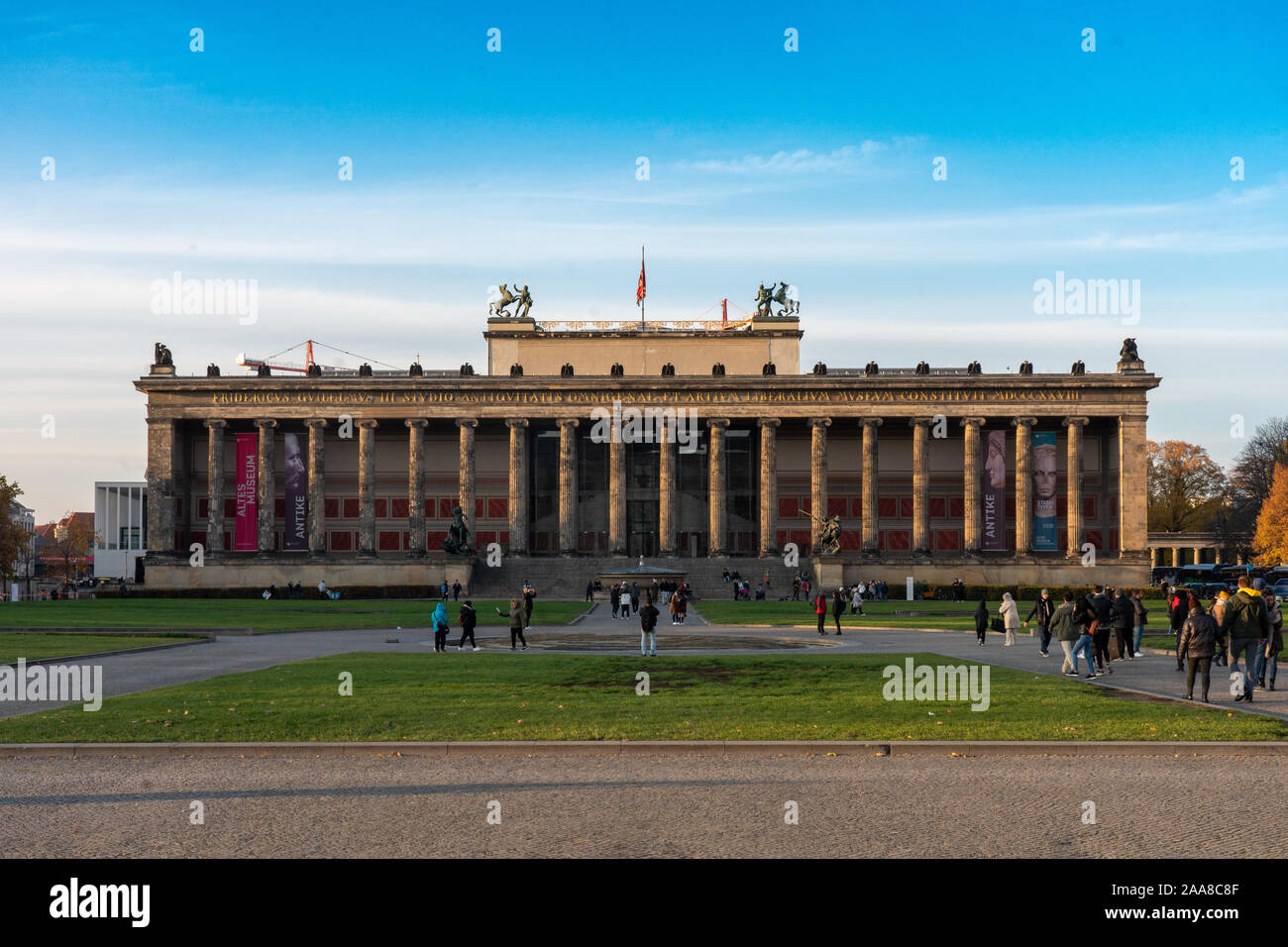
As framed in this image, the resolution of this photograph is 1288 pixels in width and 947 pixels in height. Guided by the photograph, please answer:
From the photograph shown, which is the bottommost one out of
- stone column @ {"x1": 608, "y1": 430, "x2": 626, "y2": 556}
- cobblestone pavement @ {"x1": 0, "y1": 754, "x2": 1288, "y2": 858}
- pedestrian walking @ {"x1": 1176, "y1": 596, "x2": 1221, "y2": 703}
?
cobblestone pavement @ {"x1": 0, "y1": 754, "x2": 1288, "y2": 858}

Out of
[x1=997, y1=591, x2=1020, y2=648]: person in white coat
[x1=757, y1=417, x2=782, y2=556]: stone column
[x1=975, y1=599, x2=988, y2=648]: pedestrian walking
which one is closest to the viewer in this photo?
[x1=997, y1=591, x2=1020, y2=648]: person in white coat

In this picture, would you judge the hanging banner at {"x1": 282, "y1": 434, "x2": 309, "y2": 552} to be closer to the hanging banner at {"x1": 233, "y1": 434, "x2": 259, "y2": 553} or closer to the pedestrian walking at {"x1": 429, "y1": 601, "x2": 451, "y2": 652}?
the hanging banner at {"x1": 233, "y1": 434, "x2": 259, "y2": 553}

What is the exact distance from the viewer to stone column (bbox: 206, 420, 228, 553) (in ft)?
313

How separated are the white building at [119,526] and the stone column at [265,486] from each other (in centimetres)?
3542

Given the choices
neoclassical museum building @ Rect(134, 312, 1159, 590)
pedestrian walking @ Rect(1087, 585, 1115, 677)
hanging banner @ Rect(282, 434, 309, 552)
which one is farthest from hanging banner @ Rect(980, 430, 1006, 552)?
pedestrian walking @ Rect(1087, 585, 1115, 677)

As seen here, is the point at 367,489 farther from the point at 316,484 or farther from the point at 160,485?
the point at 160,485

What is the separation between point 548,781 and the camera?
14.1 meters

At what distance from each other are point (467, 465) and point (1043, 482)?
152ft

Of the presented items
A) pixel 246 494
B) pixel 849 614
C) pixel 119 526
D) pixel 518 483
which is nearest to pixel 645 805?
pixel 849 614

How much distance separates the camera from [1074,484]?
94688mm

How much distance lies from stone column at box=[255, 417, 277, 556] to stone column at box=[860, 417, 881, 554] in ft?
158

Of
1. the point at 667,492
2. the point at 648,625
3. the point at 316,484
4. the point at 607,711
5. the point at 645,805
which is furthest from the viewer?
the point at 316,484
